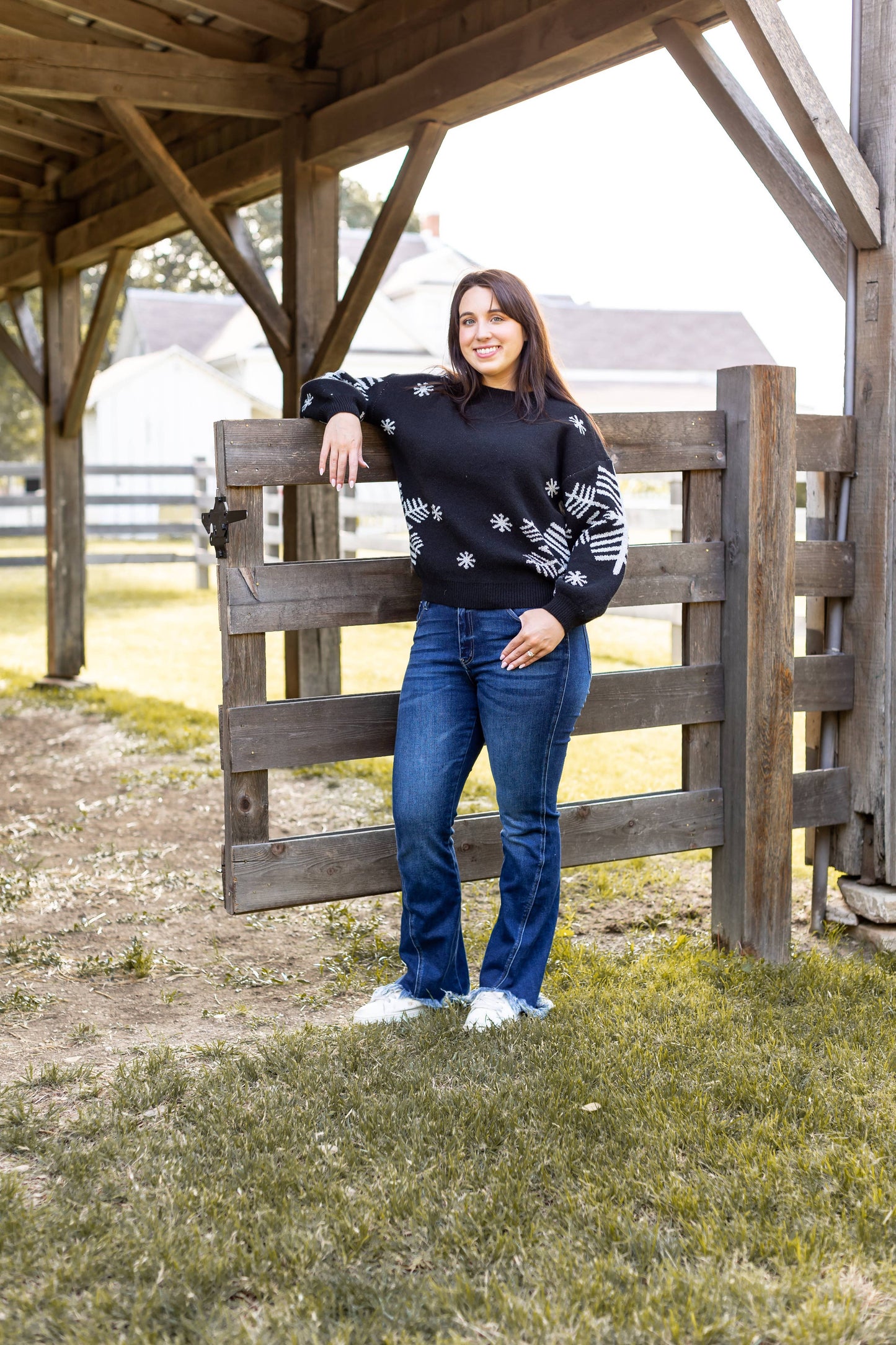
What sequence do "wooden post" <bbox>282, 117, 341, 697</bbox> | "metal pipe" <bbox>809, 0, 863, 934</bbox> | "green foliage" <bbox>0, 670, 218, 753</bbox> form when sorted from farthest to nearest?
"green foliage" <bbox>0, 670, 218, 753</bbox>, "wooden post" <bbox>282, 117, 341, 697</bbox>, "metal pipe" <bbox>809, 0, 863, 934</bbox>

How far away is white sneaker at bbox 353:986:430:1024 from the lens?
3.25m

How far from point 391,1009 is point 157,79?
4.64 metres

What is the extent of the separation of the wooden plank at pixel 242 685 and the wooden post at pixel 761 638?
141 cm

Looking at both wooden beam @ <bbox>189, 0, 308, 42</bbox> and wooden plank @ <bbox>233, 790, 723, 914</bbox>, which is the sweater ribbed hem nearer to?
wooden plank @ <bbox>233, 790, 723, 914</bbox>

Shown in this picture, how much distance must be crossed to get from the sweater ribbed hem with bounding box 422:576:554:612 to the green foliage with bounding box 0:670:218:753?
4.11m

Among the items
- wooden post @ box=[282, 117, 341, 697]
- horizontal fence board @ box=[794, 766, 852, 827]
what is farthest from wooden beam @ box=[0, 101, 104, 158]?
horizontal fence board @ box=[794, 766, 852, 827]

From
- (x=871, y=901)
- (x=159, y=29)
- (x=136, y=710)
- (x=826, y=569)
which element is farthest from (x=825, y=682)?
(x=136, y=710)

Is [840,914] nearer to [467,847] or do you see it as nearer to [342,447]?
[467,847]

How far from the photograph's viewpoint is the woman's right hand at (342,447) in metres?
3.19

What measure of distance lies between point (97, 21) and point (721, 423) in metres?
3.98

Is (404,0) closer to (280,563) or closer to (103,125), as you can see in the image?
(103,125)

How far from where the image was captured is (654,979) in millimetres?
3582

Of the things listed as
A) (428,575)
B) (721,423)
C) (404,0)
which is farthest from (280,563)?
(404,0)

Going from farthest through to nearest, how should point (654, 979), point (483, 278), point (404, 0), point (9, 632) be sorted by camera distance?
Answer: point (9, 632) → point (404, 0) → point (654, 979) → point (483, 278)
